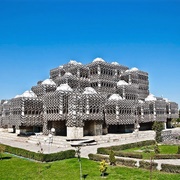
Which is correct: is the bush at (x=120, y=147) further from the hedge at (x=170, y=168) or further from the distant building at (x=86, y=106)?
the distant building at (x=86, y=106)

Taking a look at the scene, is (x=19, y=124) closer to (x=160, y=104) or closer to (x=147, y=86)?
(x=160, y=104)

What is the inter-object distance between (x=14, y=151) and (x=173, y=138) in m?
22.8

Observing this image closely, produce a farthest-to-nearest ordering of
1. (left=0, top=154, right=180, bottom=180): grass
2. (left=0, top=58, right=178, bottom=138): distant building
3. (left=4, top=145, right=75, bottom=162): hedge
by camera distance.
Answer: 1. (left=0, top=58, right=178, bottom=138): distant building
2. (left=4, top=145, right=75, bottom=162): hedge
3. (left=0, top=154, right=180, bottom=180): grass

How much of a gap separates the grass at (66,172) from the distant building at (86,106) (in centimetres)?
1478

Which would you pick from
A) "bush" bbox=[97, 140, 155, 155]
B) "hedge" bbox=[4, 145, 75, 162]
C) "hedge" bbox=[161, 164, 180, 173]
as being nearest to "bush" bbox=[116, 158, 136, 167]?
"hedge" bbox=[161, 164, 180, 173]

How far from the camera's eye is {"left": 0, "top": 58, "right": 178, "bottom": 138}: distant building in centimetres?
3631

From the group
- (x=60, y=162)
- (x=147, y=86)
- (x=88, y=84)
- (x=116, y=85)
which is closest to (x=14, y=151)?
(x=60, y=162)

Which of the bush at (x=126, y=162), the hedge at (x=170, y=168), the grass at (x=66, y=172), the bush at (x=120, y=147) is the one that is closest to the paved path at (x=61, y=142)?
the bush at (x=120, y=147)

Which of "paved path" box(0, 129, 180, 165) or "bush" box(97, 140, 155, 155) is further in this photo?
"paved path" box(0, 129, 180, 165)

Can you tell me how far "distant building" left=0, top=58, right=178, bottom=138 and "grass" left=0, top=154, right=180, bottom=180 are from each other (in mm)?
14779

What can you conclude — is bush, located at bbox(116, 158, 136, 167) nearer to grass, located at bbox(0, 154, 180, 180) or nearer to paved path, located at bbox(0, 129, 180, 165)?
grass, located at bbox(0, 154, 180, 180)

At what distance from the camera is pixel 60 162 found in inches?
792

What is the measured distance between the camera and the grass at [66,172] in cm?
1504

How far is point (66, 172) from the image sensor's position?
16.6 m
